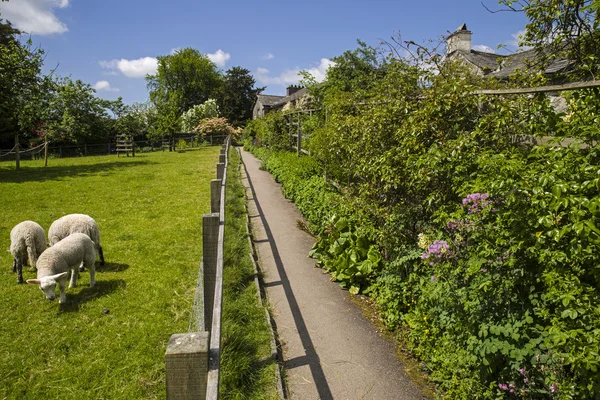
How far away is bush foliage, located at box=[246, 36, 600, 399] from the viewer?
2.68 m

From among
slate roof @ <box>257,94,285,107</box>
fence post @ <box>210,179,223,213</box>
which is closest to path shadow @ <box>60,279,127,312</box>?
fence post @ <box>210,179,223,213</box>

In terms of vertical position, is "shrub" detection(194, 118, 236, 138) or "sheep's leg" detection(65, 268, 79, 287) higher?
"shrub" detection(194, 118, 236, 138)

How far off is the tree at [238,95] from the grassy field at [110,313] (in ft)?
165

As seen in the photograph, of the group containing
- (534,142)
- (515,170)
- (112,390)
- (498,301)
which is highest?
(534,142)

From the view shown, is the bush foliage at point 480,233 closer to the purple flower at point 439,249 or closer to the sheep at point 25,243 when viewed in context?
the purple flower at point 439,249

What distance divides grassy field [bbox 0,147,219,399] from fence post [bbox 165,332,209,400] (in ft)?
7.78

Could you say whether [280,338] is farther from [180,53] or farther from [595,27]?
[180,53]

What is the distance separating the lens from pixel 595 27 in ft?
11.7

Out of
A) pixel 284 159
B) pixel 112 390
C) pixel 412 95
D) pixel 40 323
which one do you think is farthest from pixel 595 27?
pixel 284 159

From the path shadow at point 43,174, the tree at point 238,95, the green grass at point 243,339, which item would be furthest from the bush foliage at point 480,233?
the tree at point 238,95

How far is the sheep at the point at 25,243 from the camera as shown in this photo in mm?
6533

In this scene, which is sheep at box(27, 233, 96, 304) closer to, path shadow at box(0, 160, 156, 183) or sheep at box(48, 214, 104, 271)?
sheep at box(48, 214, 104, 271)

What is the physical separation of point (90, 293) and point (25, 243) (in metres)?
1.71

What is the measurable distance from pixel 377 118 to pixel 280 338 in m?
3.53
